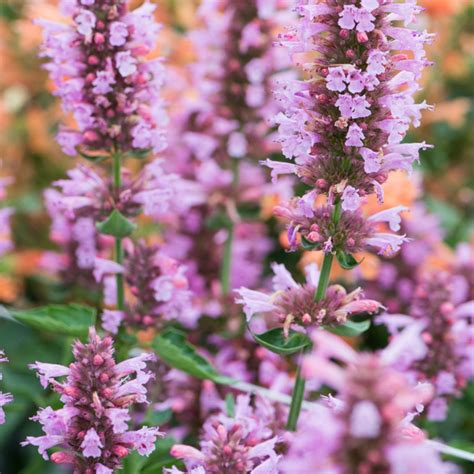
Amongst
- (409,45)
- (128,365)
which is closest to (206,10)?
(409,45)

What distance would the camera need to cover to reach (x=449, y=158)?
3129mm

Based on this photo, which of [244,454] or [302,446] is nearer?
[302,446]

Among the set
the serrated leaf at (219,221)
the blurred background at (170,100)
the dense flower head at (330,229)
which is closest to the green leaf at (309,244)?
the dense flower head at (330,229)

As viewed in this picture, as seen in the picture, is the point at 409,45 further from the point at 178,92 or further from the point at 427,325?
the point at 178,92

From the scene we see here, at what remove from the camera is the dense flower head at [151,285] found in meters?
1.60

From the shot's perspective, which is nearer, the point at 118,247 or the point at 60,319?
the point at 60,319

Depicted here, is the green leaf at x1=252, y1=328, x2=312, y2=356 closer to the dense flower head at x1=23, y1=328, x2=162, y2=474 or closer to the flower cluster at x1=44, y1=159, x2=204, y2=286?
the dense flower head at x1=23, y1=328, x2=162, y2=474

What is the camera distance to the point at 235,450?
118 centimetres

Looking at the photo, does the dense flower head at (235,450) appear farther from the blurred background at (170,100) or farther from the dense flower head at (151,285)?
the blurred background at (170,100)

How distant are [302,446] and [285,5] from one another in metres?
1.69

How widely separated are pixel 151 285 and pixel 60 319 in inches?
8.5

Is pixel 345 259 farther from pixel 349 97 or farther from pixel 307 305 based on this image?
pixel 349 97

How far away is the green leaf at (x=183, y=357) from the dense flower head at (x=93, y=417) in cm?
28

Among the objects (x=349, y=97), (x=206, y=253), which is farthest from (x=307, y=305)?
(x=206, y=253)
